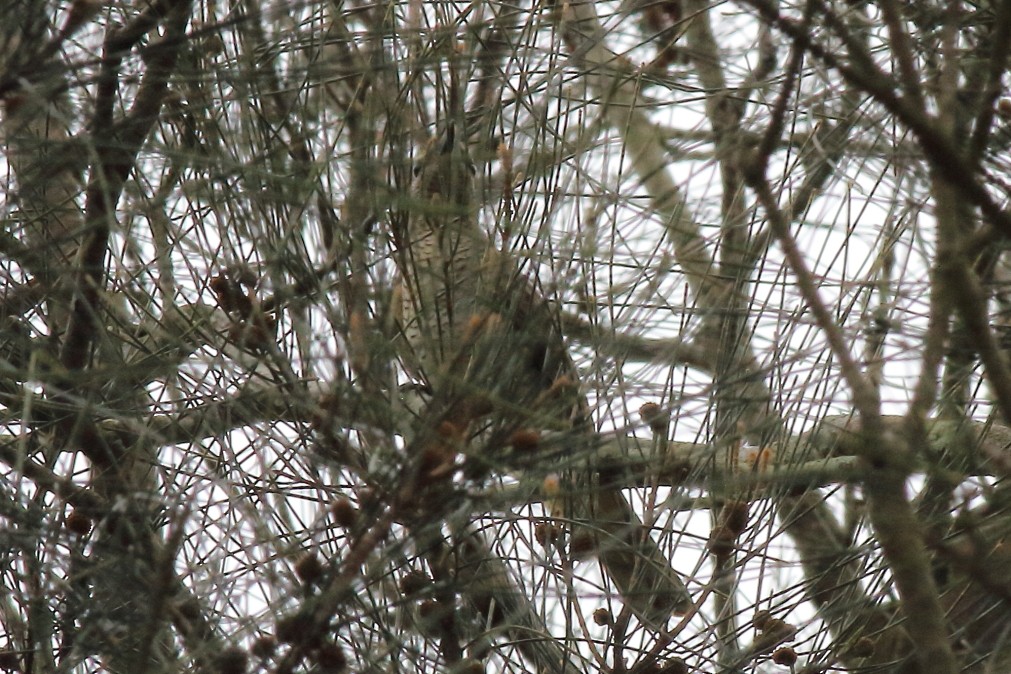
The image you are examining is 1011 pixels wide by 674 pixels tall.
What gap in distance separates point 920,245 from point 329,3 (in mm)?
989

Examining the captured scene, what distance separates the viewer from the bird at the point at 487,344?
4.55 feet

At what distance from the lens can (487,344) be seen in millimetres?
1401

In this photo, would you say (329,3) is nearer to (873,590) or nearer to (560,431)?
(560,431)

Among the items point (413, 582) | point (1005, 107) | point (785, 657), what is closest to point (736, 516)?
point (785, 657)

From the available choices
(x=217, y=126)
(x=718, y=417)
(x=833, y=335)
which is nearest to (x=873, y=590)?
(x=718, y=417)

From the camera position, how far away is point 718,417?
6.80ft

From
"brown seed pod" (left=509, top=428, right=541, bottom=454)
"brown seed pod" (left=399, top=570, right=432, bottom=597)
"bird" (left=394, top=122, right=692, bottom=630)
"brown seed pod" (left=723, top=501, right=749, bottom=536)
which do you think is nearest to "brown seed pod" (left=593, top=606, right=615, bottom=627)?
"bird" (left=394, top=122, right=692, bottom=630)

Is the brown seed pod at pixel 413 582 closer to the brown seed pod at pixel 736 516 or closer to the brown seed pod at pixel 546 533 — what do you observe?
the brown seed pod at pixel 546 533

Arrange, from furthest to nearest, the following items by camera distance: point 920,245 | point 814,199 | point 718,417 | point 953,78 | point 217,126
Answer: point 814,199
point 718,417
point 920,245
point 217,126
point 953,78

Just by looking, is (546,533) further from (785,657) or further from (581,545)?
(785,657)

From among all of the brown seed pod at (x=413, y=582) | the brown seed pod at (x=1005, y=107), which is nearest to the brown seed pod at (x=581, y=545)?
the brown seed pod at (x=413, y=582)

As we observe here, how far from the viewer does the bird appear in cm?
139

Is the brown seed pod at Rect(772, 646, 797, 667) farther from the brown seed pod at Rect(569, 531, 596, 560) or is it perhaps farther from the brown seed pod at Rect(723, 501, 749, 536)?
the brown seed pod at Rect(569, 531, 596, 560)

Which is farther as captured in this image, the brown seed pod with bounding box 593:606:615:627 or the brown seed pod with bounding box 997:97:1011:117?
the brown seed pod with bounding box 593:606:615:627
